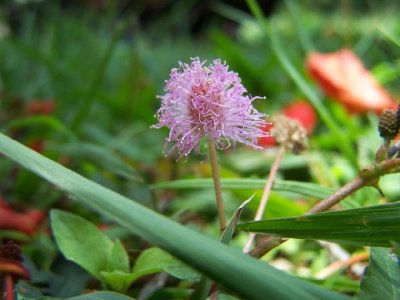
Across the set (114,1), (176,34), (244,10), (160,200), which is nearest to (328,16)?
(244,10)

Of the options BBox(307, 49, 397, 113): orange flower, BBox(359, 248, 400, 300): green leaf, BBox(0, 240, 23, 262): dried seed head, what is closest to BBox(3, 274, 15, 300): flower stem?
BBox(0, 240, 23, 262): dried seed head

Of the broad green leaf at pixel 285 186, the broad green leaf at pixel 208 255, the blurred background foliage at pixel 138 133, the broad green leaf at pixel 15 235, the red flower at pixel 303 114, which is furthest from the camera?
the red flower at pixel 303 114

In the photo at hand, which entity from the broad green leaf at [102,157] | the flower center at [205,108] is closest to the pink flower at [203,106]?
the flower center at [205,108]

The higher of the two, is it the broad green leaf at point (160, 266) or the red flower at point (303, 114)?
the red flower at point (303, 114)

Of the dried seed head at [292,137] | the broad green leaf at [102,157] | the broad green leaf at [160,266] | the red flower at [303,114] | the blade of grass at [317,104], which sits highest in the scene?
the red flower at [303,114]

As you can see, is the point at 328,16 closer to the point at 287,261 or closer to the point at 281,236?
the point at 287,261

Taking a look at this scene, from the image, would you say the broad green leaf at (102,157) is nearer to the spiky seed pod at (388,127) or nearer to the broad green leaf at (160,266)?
the broad green leaf at (160,266)
